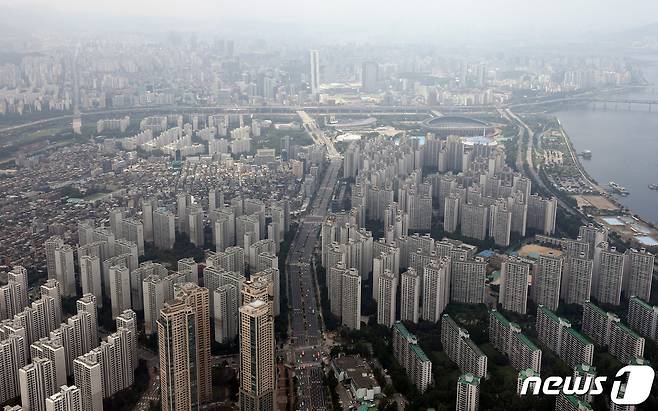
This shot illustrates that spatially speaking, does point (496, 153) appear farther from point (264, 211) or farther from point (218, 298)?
→ point (218, 298)

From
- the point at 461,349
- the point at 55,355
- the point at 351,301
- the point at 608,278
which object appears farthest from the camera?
the point at 608,278

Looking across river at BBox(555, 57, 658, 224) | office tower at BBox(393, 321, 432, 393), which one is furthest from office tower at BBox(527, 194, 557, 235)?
office tower at BBox(393, 321, 432, 393)

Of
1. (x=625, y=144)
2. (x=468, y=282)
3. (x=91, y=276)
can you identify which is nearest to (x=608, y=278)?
(x=468, y=282)

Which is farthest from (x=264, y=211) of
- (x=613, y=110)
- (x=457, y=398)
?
(x=613, y=110)

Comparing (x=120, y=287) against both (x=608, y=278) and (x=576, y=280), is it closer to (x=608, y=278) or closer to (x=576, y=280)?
(x=576, y=280)

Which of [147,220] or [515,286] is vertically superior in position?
[147,220]

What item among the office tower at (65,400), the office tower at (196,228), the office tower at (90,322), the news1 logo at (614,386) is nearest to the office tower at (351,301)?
the news1 logo at (614,386)

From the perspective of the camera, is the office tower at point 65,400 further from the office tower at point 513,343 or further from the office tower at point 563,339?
the office tower at point 563,339
